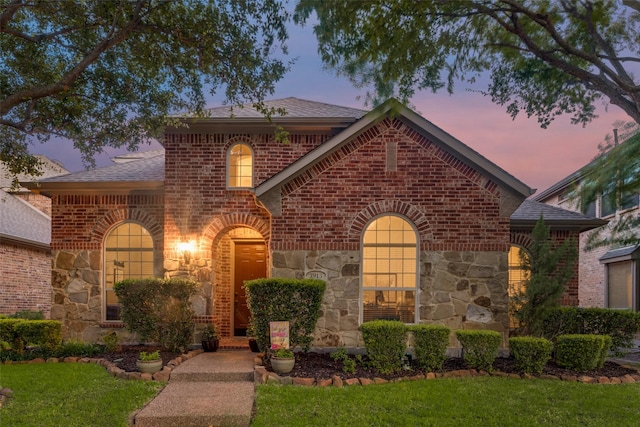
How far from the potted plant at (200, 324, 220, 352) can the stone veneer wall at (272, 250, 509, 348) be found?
233 cm

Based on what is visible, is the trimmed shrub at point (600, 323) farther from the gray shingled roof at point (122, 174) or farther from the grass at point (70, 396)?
the gray shingled roof at point (122, 174)

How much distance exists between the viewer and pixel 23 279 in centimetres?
1595

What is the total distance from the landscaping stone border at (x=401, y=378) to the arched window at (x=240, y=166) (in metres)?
4.79

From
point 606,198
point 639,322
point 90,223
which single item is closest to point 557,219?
point 639,322

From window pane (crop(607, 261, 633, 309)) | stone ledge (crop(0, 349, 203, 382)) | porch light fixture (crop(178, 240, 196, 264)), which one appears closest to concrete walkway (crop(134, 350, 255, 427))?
stone ledge (crop(0, 349, 203, 382))

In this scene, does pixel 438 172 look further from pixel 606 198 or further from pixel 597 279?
pixel 597 279

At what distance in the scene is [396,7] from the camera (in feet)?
21.0

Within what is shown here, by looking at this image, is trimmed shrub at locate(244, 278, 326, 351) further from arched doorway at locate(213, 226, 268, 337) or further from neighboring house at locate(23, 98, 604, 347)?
arched doorway at locate(213, 226, 268, 337)

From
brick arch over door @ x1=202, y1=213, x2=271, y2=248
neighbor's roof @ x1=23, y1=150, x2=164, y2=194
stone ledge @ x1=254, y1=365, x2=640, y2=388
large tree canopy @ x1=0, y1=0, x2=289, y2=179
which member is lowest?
stone ledge @ x1=254, y1=365, x2=640, y2=388

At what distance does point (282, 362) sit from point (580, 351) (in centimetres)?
565

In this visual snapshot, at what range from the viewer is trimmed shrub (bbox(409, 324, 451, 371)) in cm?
845

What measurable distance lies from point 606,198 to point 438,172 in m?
4.19

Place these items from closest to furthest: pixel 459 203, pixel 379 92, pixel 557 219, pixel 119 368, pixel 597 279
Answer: pixel 379 92, pixel 119 368, pixel 459 203, pixel 557 219, pixel 597 279

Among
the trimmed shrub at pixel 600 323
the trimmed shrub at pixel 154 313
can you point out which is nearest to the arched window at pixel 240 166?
the trimmed shrub at pixel 154 313
